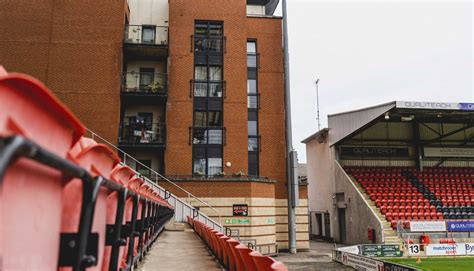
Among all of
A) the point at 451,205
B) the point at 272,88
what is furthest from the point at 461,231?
the point at 272,88

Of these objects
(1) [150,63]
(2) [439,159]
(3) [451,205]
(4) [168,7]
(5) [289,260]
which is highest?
(4) [168,7]

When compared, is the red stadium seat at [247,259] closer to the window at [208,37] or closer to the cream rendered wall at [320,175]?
the window at [208,37]

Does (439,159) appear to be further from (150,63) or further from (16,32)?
(16,32)

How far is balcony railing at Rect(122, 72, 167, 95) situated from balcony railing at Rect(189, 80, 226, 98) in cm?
183

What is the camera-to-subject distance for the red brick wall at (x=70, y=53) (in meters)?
23.5

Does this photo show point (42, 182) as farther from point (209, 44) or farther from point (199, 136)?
point (209, 44)

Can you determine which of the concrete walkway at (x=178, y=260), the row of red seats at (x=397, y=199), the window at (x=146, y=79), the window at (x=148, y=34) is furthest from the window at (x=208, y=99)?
the concrete walkway at (x=178, y=260)

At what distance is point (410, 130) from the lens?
32500 mm

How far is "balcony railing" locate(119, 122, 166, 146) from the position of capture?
23641 millimetres

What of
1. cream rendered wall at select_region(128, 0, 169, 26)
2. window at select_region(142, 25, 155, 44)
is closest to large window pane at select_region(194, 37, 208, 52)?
cream rendered wall at select_region(128, 0, 169, 26)

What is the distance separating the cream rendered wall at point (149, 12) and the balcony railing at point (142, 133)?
7.49m

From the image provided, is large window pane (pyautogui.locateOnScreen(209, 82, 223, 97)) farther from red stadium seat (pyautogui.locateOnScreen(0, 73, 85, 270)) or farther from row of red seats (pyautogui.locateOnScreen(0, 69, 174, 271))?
red stadium seat (pyautogui.locateOnScreen(0, 73, 85, 270))

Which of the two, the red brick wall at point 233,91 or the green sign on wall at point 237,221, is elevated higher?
the red brick wall at point 233,91

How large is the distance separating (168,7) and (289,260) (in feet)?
58.7
